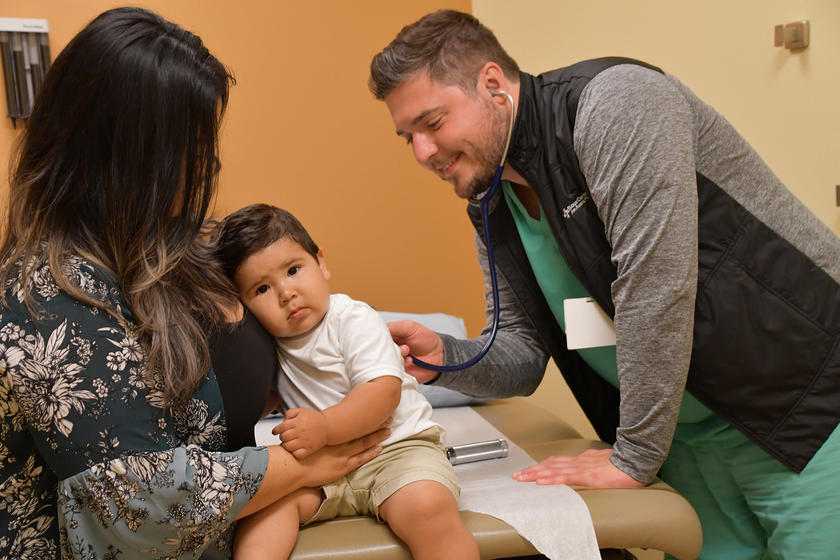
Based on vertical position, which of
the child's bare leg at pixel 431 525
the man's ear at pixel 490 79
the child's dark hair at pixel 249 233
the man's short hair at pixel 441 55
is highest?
the man's short hair at pixel 441 55

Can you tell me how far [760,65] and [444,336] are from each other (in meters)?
1.28

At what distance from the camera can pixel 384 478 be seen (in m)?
1.35

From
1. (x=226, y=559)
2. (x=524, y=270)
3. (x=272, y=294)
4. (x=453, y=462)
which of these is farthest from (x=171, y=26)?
(x=453, y=462)

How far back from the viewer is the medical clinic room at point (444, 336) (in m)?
1.06

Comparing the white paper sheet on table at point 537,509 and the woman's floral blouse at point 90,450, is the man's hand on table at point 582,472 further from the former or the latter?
the woman's floral blouse at point 90,450

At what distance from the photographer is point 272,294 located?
1.42 meters

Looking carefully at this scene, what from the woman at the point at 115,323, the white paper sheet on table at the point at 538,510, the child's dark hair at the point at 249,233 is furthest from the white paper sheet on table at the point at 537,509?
the child's dark hair at the point at 249,233

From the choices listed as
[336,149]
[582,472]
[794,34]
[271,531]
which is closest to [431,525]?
[271,531]

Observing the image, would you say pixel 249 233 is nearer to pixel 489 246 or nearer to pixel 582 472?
pixel 489 246

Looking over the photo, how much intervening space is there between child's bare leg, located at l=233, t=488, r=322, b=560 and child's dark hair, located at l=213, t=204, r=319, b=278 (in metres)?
0.43

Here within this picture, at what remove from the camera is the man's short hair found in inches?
62.1

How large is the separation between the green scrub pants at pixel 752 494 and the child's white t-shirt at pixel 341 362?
62 centimetres

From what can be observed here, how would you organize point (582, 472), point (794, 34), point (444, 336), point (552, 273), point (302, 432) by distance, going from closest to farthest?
1. point (302, 432)
2. point (582, 472)
3. point (552, 273)
4. point (444, 336)
5. point (794, 34)

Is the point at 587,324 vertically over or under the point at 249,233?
under
